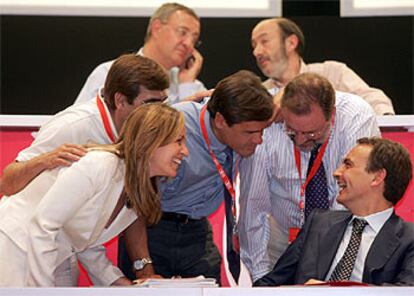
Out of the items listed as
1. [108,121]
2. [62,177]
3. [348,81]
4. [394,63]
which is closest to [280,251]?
[108,121]

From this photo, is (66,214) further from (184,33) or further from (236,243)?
(184,33)

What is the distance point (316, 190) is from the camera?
388cm

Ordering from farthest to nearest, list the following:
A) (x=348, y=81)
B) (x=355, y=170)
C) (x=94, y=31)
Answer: (x=94, y=31)
(x=348, y=81)
(x=355, y=170)

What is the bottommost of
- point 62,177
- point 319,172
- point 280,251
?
point 280,251

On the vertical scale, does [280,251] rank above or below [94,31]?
below

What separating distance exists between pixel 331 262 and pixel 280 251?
0.47 m

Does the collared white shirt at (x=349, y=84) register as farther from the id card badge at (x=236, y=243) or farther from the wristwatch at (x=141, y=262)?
the wristwatch at (x=141, y=262)

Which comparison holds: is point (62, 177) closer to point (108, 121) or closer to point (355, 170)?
point (108, 121)

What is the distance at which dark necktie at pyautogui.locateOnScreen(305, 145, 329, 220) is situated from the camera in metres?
3.89

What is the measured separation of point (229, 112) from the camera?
3.67m

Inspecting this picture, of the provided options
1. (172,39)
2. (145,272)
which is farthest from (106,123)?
(172,39)

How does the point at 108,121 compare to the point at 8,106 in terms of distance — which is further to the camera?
the point at 8,106

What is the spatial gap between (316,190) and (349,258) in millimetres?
418

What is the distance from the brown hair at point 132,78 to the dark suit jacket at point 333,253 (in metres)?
0.79
